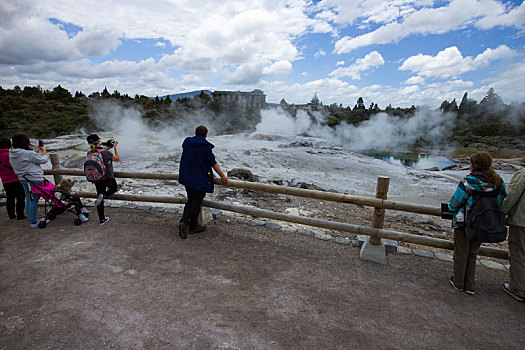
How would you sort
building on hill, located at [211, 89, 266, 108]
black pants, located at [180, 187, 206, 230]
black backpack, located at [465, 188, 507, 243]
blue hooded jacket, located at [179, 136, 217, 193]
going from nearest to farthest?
black backpack, located at [465, 188, 507, 243]
blue hooded jacket, located at [179, 136, 217, 193]
black pants, located at [180, 187, 206, 230]
building on hill, located at [211, 89, 266, 108]

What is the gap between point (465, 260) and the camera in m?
3.27

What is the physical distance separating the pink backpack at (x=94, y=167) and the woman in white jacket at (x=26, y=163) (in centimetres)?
62

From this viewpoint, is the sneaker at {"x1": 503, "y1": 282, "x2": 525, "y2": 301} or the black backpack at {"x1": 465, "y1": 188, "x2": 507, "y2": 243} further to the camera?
the sneaker at {"x1": 503, "y1": 282, "x2": 525, "y2": 301}

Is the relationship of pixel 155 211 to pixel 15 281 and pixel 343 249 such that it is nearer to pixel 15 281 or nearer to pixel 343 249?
pixel 15 281

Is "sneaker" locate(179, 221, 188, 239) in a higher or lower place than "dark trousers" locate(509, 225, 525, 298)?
lower

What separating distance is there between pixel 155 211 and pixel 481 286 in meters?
5.64

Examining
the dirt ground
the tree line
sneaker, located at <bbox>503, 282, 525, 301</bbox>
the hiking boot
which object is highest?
the tree line

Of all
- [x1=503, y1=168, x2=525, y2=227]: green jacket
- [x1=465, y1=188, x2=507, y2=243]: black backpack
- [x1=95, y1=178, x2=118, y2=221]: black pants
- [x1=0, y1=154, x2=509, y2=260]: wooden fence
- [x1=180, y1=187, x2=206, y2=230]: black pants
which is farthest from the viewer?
[x1=95, y1=178, x2=118, y2=221]: black pants

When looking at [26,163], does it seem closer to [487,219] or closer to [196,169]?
[196,169]

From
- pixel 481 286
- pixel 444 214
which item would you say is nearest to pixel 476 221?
pixel 444 214

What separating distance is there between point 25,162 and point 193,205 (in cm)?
295

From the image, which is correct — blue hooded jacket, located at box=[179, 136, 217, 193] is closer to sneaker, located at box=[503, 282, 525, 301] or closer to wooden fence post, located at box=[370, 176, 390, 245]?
wooden fence post, located at box=[370, 176, 390, 245]

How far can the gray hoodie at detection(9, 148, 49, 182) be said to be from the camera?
4.49m

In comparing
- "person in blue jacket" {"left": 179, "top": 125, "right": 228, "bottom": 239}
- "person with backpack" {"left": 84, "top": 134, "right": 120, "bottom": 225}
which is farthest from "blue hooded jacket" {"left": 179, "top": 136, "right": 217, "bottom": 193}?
"person with backpack" {"left": 84, "top": 134, "right": 120, "bottom": 225}
